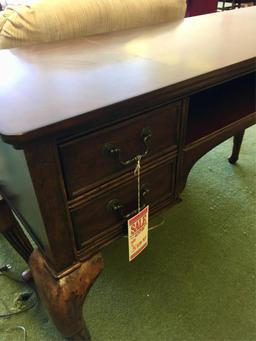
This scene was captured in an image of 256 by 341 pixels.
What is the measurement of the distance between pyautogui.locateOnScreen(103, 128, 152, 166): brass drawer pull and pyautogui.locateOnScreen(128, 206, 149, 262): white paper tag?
0.42 ft

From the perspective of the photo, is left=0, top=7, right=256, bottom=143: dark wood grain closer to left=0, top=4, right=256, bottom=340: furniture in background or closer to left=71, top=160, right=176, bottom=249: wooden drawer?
Answer: left=0, top=4, right=256, bottom=340: furniture in background

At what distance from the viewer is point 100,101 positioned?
1.54 feet

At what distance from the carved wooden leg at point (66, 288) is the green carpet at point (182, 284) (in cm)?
29

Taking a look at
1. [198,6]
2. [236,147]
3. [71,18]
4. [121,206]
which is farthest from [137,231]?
[198,6]

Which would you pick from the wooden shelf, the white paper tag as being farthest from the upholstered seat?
the white paper tag

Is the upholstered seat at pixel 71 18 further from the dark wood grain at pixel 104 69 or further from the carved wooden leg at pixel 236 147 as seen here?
the carved wooden leg at pixel 236 147

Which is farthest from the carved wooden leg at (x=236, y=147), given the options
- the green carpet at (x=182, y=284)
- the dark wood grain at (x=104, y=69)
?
the dark wood grain at (x=104, y=69)

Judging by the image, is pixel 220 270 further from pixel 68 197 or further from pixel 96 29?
pixel 96 29

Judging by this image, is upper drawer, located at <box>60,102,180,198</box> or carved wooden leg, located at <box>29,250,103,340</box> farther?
carved wooden leg, located at <box>29,250,103,340</box>

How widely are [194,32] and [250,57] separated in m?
0.29

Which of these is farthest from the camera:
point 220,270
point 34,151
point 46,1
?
point 220,270

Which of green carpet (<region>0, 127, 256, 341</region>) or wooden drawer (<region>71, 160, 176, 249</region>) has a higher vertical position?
wooden drawer (<region>71, 160, 176, 249</region>)

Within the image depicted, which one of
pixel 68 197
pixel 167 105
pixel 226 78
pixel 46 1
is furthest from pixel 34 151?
pixel 46 1

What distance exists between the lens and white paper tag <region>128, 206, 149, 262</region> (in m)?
0.64
